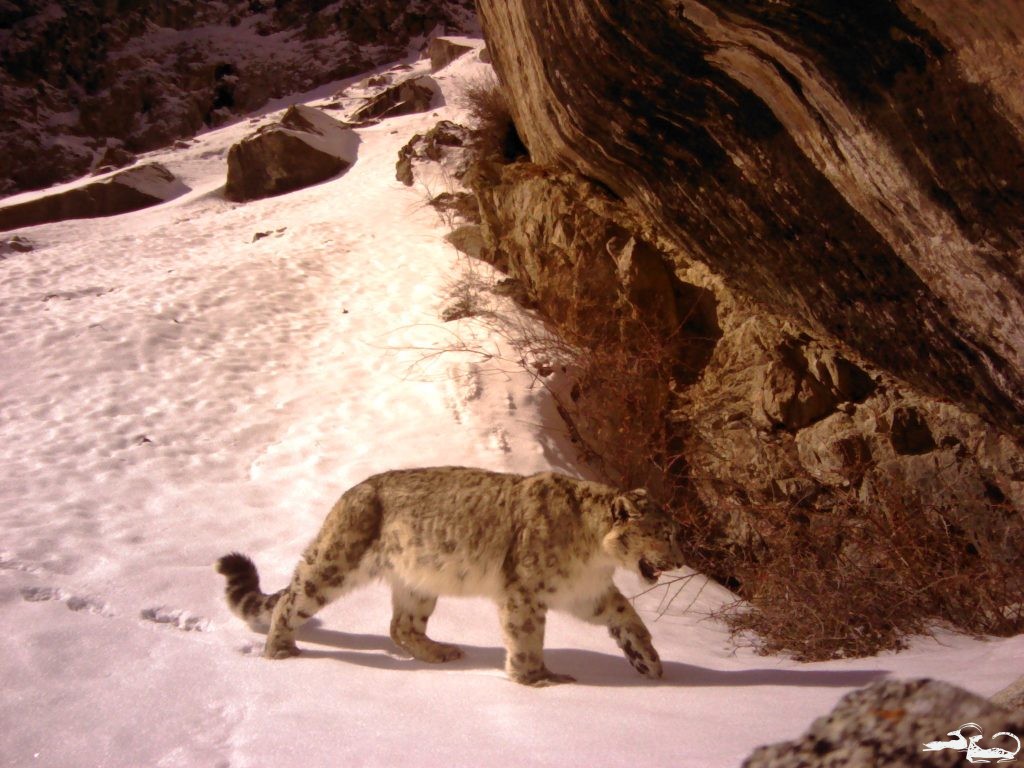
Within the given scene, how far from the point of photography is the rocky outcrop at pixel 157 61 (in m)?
29.3

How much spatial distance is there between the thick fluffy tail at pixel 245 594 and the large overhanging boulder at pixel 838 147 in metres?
4.71

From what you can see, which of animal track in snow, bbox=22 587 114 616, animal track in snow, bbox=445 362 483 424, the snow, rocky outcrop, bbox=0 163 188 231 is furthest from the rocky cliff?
rocky outcrop, bbox=0 163 188 231

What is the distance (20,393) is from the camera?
8.55 metres

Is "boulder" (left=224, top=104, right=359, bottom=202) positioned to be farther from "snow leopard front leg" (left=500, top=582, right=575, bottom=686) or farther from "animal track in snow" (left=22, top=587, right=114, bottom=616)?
"snow leopard front leg" (left=500, top=582, right=575, bottom=686)

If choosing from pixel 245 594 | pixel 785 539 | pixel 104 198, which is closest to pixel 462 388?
pixel 785 539

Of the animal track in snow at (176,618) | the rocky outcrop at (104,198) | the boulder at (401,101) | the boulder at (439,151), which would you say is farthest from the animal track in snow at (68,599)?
the boulder at (401,101)

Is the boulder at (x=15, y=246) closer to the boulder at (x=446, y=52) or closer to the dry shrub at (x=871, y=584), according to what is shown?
the dry shrub at (x=871, y=584)

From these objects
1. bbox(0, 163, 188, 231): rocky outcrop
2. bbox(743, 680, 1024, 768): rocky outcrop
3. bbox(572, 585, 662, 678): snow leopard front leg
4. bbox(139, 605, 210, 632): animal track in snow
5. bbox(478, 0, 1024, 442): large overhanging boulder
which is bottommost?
bbox(0, 163, 188, 231): rocky outcrop

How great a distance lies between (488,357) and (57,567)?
5406 millimetres

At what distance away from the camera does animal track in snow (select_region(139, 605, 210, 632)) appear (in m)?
4.55

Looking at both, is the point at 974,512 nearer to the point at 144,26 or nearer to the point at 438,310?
the point at 438,310

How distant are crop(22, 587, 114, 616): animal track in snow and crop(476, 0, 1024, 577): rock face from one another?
5.49 metres

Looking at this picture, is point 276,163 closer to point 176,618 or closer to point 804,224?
point 804,224

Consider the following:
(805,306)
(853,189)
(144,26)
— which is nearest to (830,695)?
(853,189)
